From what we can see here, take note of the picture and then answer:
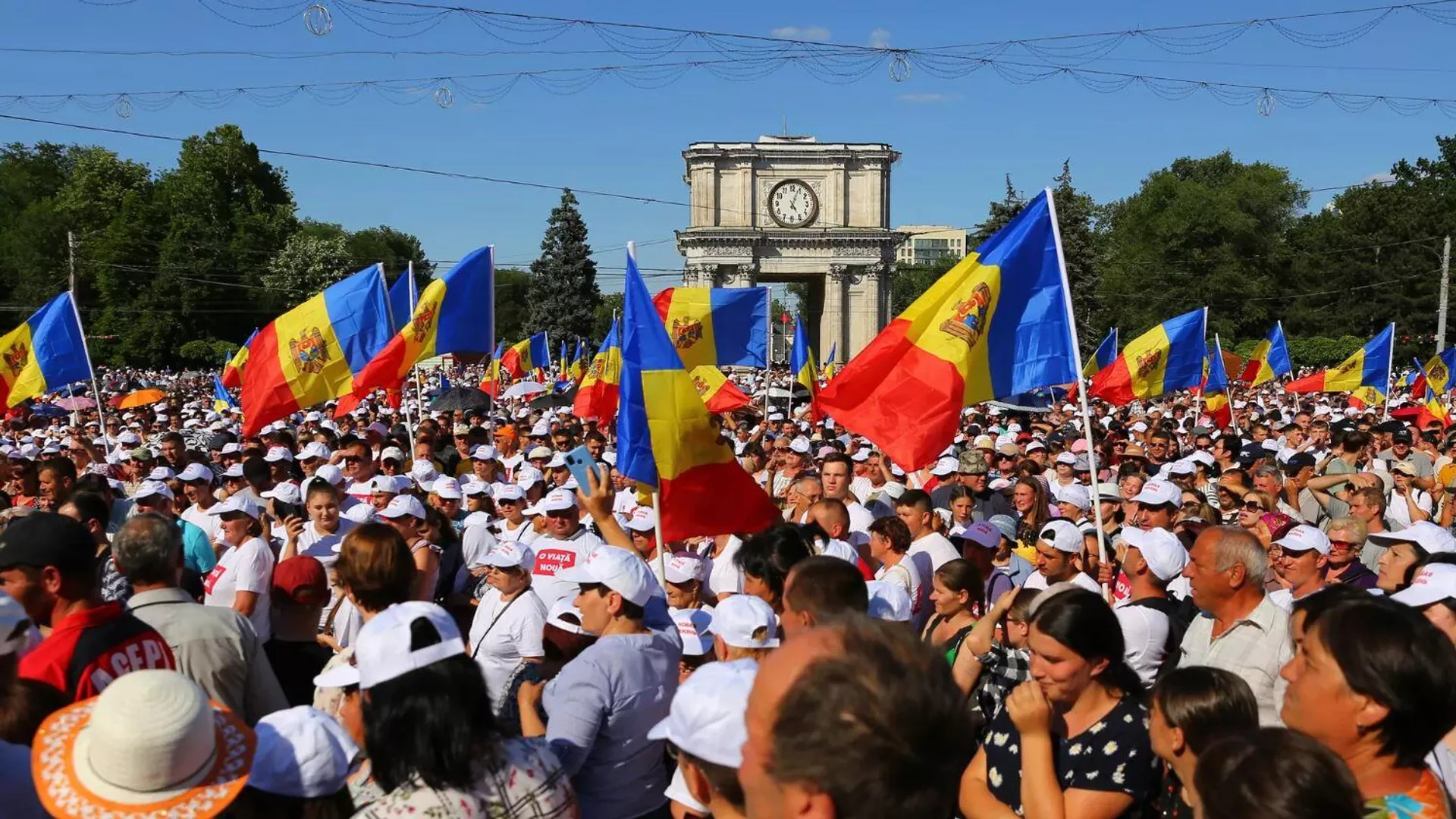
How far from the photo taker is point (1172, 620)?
243 inches

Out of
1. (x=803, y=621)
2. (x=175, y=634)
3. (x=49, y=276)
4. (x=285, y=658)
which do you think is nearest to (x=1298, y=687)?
(x=803, y=621)

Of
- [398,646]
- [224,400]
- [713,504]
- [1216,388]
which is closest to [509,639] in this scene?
[713,504]

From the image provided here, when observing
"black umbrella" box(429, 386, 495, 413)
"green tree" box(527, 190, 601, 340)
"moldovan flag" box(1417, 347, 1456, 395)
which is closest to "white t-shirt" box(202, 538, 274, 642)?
"black umbrella" box(429, 386, 495, 413)

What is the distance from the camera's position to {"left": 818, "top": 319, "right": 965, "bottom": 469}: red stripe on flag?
26.8ft

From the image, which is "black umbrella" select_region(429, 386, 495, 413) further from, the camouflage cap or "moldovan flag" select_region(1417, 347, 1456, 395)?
"moldovan flag" select_region(1417, 347, 1456, 395)

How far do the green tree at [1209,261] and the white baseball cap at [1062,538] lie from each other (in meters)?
63.6

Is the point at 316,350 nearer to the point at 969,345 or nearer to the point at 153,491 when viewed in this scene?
the point at 153,491

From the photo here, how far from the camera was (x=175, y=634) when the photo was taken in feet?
14.9

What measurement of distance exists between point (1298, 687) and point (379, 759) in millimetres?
2290

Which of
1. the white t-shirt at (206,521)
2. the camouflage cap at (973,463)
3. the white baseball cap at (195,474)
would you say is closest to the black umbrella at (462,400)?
the camouflage cap at (973,463)

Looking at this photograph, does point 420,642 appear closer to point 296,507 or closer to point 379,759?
point 379,759

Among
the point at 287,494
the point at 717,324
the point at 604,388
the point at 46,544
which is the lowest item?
the point at 287,494

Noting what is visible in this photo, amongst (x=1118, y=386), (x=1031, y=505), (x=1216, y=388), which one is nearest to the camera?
(x=1031, y=505)

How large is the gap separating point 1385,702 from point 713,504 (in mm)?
4413
